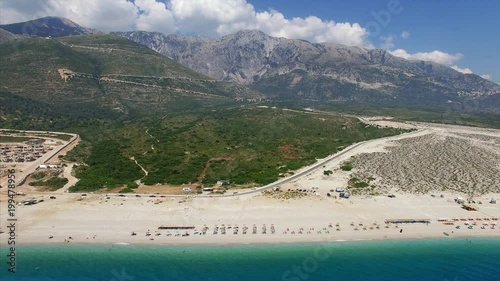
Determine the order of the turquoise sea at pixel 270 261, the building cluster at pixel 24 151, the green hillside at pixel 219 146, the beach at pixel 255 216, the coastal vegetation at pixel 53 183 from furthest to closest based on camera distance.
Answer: the building cluster at pixel 24 151
the green hillside at pixel 219 146
the coastal vegetation at pixel 53 183
the beach at pixel 255 216
the turquoise sea at pixel 270 261

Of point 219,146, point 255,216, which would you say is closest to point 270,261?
point 255,216

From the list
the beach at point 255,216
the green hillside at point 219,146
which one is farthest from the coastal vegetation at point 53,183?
the green hillside at point 219,146

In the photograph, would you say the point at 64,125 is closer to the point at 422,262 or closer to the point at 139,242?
the point at 139,242

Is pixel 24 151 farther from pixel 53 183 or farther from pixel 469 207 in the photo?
pixel 469 207

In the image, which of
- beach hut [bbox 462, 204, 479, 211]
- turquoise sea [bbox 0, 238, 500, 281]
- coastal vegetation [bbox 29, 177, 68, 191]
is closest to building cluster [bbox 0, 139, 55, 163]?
coastal vegetation [bbox 29, 177, 68, 191]

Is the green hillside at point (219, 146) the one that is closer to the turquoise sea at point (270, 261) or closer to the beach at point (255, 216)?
the beach at point (255, 216)

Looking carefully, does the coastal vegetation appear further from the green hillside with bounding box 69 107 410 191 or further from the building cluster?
the building cluster
